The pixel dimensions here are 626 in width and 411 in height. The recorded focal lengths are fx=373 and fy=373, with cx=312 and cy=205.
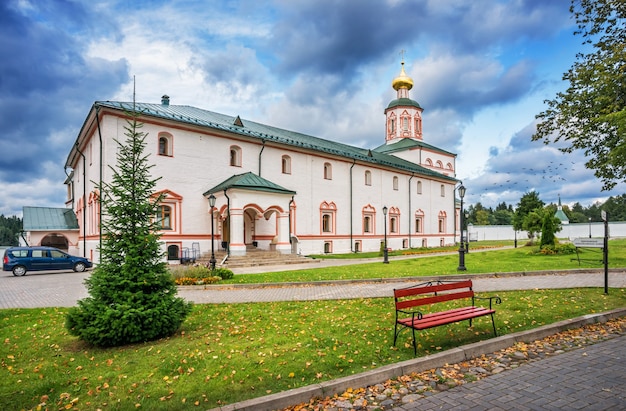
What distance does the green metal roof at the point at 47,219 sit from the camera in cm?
2428

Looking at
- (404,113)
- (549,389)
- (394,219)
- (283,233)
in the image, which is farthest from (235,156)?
(404,113)

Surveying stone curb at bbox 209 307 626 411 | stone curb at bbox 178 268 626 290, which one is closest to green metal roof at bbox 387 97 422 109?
stone curb at bbox 178 268 626 290

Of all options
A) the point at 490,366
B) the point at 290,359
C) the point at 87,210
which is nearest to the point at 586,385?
the point at 490,366

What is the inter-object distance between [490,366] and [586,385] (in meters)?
1.07

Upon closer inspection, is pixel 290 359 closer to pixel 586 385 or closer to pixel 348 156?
pixel 586 385

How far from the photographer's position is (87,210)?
23.5m

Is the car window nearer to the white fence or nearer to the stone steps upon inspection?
the stone steps

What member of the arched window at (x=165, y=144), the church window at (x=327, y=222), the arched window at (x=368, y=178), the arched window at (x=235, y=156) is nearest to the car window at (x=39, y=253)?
the arched window at (x=165, y=144)

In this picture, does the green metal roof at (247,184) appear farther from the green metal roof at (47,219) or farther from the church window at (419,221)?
the church window at (419,221)

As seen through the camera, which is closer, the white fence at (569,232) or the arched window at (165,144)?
the arched window at (165,144)

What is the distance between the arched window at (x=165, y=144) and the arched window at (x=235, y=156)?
154 inches

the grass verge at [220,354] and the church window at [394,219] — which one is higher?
the church window at [394,219]

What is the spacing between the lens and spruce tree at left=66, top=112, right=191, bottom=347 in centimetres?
574

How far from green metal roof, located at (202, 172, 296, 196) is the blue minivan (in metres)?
7.72
